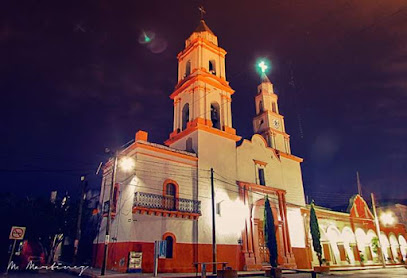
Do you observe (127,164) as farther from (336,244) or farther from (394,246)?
(394,246)

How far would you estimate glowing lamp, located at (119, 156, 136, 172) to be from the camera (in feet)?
68.2

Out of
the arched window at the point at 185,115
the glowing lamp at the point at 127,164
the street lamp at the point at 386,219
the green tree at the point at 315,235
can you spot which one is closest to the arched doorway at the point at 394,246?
the street lamp at the point at 386,219

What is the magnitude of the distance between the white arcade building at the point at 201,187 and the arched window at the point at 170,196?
8cm

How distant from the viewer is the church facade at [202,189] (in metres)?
19.7

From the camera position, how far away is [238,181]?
2500cm

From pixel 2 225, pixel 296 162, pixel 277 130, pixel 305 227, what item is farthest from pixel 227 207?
pixel 2 225

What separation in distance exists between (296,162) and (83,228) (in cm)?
2346

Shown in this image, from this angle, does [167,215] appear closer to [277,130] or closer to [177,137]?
[177,137]

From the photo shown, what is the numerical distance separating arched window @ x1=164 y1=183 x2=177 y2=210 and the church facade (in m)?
0.07

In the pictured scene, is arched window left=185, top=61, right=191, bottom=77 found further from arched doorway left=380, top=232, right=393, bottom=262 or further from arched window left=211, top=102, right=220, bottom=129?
arched doorway left=380, top=232, right=393, bottom=262

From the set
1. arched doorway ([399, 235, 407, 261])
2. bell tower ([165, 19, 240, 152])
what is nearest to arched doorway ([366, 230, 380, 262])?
arched doorway ([399, 235, 407, 261])

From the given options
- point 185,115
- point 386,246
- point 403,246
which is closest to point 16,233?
point 185,115

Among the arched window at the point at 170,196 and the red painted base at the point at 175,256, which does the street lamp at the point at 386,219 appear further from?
the arched window at the point at 170,196

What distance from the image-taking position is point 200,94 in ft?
86.4
